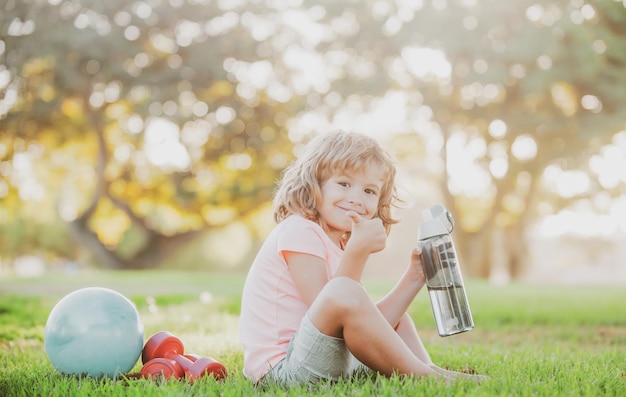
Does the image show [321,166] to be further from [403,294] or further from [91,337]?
[91,337]

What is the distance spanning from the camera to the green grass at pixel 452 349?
9.70ft

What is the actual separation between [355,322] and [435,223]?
651 millimetres

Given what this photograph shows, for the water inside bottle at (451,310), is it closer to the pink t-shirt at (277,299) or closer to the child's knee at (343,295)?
the pink t-shirt at (277,299)

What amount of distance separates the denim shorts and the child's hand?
1.28 feet

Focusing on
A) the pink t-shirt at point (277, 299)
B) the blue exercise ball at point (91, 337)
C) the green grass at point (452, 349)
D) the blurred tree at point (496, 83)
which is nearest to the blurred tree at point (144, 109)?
the blurred tree at point (496, 83)

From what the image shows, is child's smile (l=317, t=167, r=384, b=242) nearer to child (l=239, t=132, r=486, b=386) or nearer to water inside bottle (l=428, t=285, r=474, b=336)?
child (l=239, t=132, r=486, b=386)

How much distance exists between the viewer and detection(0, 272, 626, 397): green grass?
2957mm

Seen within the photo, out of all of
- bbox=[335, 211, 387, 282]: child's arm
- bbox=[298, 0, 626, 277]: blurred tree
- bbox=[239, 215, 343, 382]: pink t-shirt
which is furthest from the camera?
bbox=[298, 0, 626, 277]: blurred tree

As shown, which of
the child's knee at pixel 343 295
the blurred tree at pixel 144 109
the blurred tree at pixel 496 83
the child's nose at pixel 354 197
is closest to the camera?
the child's knee at pixel 343 295

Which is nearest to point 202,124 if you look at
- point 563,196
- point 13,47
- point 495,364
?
point 13,47

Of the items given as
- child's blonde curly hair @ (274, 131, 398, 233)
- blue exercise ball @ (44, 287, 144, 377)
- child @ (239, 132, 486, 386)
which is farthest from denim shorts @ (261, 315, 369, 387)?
blue exercise ball @ (44, 287, 144, 377)

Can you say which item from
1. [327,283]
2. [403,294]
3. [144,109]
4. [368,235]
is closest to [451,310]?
[403,294]

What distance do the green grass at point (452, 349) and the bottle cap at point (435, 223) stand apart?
2.22 ft

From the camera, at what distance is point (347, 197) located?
3.38m
